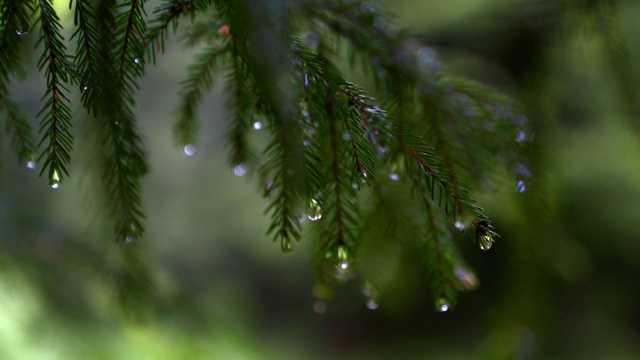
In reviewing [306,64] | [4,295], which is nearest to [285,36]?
[306,64]

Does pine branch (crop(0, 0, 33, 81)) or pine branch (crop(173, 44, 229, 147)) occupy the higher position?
pine branch (crop(0, 0, 33, 81))

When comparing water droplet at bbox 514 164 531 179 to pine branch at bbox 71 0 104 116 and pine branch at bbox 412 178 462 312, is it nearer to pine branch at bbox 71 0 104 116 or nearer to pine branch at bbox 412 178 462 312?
pine branch at bbox 412 178 462 312

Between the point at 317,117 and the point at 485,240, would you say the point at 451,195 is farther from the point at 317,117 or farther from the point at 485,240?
the point at 317,117

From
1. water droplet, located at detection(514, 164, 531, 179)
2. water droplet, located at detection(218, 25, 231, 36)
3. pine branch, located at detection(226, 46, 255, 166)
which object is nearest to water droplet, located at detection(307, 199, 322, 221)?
pine branch, located at detection(226, 46, 255, 166)

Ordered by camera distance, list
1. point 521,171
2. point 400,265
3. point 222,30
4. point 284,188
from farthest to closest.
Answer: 1. point 400,265
2. point 521,171
3. point 222,30
4. point 284,188

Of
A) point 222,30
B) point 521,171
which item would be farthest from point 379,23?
point 521,171

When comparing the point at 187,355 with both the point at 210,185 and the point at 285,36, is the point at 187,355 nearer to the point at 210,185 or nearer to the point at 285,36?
the point at 210,185
